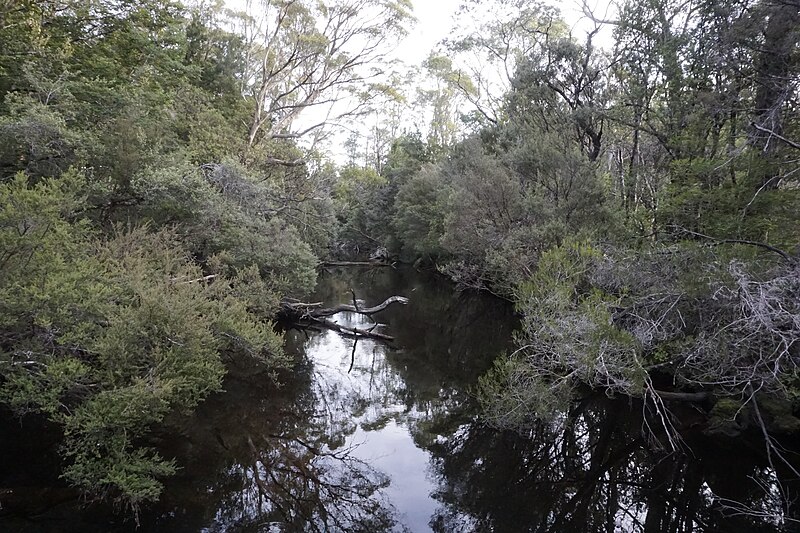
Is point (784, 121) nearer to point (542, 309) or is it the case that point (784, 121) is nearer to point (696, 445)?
point (542, 309)

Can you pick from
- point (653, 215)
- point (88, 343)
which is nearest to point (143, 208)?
point (88, 343)

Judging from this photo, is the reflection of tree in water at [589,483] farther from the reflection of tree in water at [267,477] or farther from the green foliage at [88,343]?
the green foliage at [88,343]

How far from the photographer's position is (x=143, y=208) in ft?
35.1

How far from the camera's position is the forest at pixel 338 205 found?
5465mm

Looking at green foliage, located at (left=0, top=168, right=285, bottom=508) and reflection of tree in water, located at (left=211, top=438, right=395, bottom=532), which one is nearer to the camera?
green foliage, located at (left=0, top=168, right=285, bottom=508)

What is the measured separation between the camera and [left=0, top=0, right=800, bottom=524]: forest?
5.46 meters

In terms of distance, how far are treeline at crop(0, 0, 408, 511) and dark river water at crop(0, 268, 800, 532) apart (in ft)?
1.71

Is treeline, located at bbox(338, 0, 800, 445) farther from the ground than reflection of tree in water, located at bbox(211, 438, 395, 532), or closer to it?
farther from the ground

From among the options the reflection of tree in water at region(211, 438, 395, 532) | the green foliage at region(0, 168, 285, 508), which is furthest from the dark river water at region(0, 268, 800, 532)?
the green foliage at region(0, 168, 285, 508)

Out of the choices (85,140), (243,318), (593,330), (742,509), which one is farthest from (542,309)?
(85,140)

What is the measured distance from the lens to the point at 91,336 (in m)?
6.01

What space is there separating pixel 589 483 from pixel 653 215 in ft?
19.8

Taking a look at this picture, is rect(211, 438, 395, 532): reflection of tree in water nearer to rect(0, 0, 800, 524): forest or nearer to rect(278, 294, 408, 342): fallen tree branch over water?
rect(0, 0, 800, 524): forest

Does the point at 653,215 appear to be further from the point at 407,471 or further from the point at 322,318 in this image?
the point at 322,318
